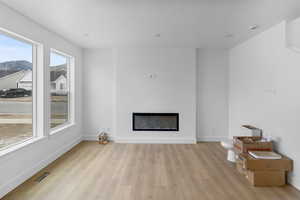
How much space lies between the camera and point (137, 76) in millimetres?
5039

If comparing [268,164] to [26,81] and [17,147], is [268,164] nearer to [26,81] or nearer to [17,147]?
[17,147]

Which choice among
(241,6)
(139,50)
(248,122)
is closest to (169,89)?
(139,50)

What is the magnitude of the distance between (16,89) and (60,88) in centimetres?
143

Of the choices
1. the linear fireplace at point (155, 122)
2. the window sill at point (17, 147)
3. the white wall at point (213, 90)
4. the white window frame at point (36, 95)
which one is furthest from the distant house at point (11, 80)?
the white wall at point (213, 90)

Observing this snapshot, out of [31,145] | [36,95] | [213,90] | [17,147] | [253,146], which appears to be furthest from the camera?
[213,90]

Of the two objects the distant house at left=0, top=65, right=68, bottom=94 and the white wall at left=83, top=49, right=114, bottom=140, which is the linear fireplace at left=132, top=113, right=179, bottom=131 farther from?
the distant house at left=0, top=65, right=68, bottom=94

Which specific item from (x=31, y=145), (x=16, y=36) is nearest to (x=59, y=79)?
(x=16, y=36)

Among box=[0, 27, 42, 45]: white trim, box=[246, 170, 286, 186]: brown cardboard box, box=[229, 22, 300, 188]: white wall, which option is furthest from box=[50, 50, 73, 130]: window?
box=[229, 22, 300, 188]: white wall

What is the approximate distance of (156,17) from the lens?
2.89 meters

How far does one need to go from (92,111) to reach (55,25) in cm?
250

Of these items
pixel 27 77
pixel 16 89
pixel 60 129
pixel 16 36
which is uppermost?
pixel 16 36

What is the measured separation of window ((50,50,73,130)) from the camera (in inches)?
158

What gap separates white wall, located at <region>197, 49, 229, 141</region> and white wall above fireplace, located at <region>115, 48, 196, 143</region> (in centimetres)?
26

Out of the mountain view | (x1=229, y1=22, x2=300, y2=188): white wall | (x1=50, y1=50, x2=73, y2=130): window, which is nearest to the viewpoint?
the mountain view
